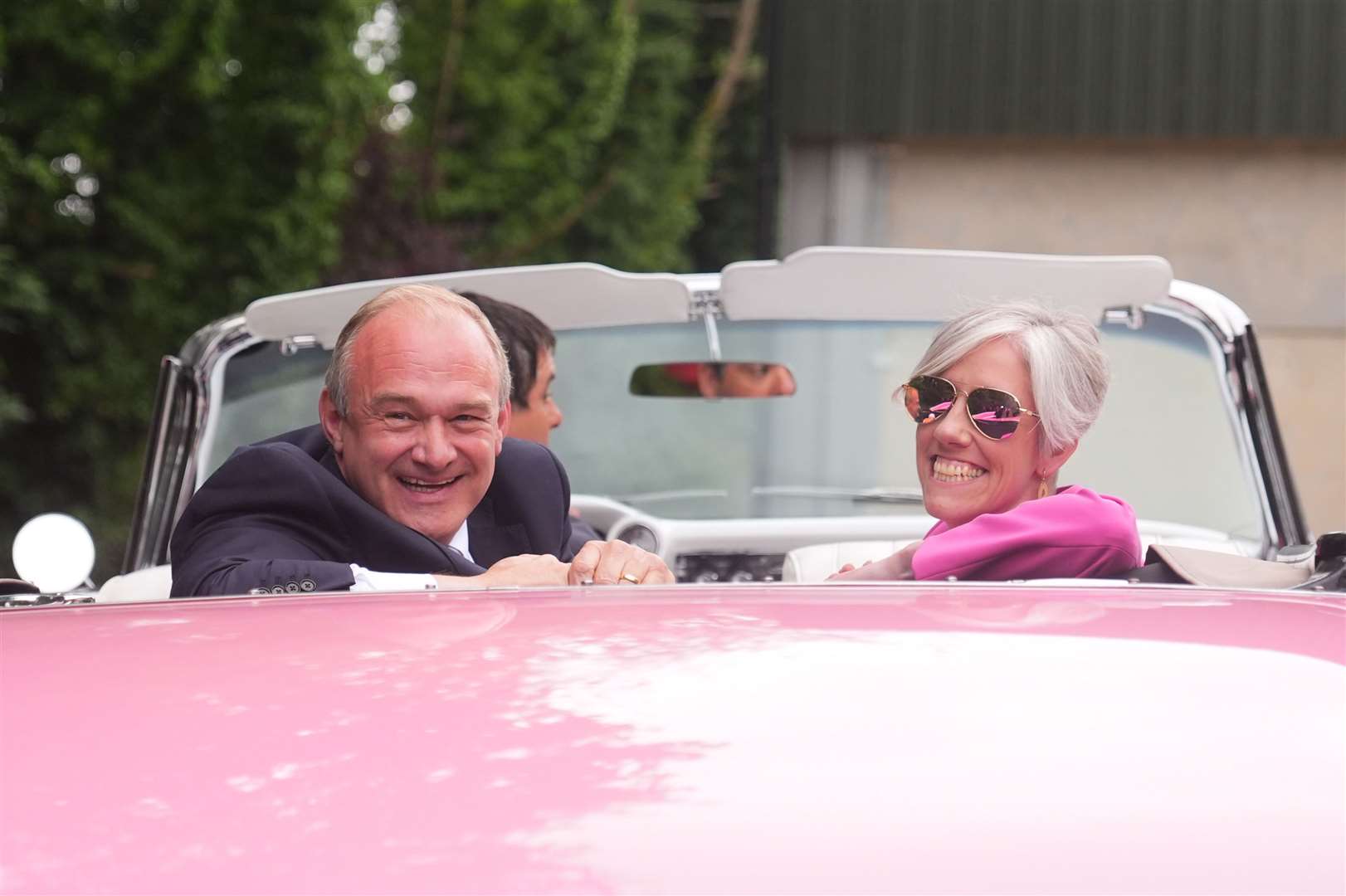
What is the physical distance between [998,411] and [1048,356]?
0.10m

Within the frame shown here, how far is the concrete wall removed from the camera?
43.3 ft

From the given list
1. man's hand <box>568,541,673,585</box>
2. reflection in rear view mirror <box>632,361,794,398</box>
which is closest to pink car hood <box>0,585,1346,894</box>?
man's hand <box>568,541,673,585</box>

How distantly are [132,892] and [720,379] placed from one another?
102 inches

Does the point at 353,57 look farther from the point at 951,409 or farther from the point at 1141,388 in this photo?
the point at 951,409

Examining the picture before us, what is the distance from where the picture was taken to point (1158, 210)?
1331 centimetres

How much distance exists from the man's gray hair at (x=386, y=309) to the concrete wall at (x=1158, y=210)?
10.9 m

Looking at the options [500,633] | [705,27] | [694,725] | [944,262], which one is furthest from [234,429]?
[705,27]

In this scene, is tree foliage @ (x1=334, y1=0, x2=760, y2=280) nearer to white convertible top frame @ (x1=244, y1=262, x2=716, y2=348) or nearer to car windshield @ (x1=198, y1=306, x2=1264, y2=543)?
car windshield @ (x1=198, y1=306, x2=1264, y2=543)

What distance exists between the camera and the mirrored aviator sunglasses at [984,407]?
88.6 inches

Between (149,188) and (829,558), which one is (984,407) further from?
(149,188)

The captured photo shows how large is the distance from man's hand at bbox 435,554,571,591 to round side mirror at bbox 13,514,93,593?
0.74 meters

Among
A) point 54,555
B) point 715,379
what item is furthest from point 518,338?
point 54,555

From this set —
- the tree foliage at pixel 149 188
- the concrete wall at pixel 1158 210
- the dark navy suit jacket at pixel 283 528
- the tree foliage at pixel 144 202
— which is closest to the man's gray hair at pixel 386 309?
the dark navy suit jacket at pixel 283 528

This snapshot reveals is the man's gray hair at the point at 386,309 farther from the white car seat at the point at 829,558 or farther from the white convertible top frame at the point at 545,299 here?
the white convertible top frame at the point at 545,299
